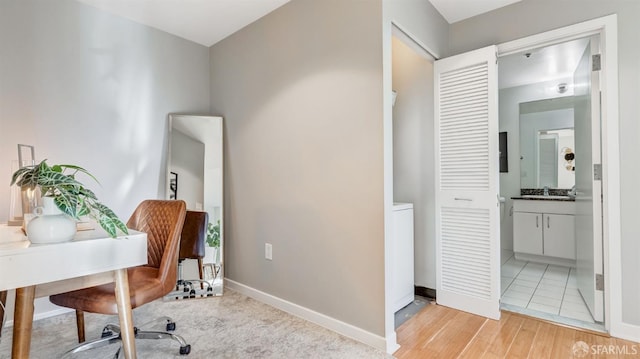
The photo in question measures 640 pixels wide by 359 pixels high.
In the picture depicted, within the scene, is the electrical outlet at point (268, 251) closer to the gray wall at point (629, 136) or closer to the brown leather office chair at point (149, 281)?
the brown leather office chair at point (149, 281)

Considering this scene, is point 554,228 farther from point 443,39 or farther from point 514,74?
point 443,39

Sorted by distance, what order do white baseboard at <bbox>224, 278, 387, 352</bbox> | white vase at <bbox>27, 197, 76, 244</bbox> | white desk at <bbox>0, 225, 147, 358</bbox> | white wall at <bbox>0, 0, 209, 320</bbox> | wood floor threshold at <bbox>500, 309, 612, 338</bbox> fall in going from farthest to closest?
white wall at <bbox>0, 0, 209, 320</bbox> < wood floor threshold at <bbox>500, 309, 612, 338</bbox> < white baseboard at <bbox>224, 278, 387, 352</bbox> < white vase at <bbox>27, 197, 76, 244</bbox> < white desk at <bbox>0, 225, 147, 358</bbox>

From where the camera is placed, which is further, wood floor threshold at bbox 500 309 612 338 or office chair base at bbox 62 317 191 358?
wood floor threshold at bbox 500 309 612 338

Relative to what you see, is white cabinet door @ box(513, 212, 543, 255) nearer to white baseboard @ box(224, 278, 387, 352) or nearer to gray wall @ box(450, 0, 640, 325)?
gray wall @ box(450, 0, 640, 325)

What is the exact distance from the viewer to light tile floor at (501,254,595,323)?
7.95ft

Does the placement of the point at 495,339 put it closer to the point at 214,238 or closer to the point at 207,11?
the point at 214,238

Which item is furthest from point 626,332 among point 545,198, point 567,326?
point 545,198

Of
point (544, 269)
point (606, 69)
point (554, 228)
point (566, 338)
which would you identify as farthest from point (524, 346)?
point (554, 228)

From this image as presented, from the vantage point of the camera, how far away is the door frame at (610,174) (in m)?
1.98

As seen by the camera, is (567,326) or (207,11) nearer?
(567,326)

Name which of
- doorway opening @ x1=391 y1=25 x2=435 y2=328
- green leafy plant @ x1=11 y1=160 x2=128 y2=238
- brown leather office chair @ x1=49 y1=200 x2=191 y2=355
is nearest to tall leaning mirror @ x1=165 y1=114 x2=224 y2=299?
brown leather office chair @ x1=49 y1=200 x2=191 y2=355

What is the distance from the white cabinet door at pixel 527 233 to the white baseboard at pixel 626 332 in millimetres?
2057

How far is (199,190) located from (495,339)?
265 cm

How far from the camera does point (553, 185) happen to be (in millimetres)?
4258
